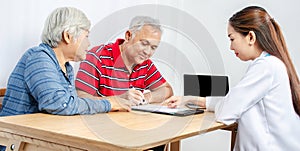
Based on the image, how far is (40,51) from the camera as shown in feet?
5.75

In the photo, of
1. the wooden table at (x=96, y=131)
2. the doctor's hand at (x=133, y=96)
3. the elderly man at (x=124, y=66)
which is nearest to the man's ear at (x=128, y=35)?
the elderly man at (x=124, y=66)

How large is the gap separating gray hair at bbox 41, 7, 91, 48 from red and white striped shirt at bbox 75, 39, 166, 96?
0.25 m

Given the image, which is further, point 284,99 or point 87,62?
point 87,62

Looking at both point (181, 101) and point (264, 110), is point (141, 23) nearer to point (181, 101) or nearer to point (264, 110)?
point (181, 101)

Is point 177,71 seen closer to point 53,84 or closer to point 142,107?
point 142,107

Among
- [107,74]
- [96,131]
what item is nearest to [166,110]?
[107,74]

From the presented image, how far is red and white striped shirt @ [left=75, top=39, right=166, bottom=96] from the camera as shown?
2076 mm

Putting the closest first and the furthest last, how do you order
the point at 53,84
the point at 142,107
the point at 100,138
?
the point at 100,138 < the point at 53,84 < the point at 142,107

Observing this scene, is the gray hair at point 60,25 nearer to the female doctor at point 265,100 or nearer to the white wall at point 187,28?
the white wall at point 187,28

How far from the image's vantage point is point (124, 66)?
88.0 inches

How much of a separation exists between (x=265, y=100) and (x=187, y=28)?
5.81 feet

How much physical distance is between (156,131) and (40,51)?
61cm

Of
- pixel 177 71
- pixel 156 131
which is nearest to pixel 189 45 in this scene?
pixel 177 71

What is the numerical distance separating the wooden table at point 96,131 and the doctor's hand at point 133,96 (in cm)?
23
